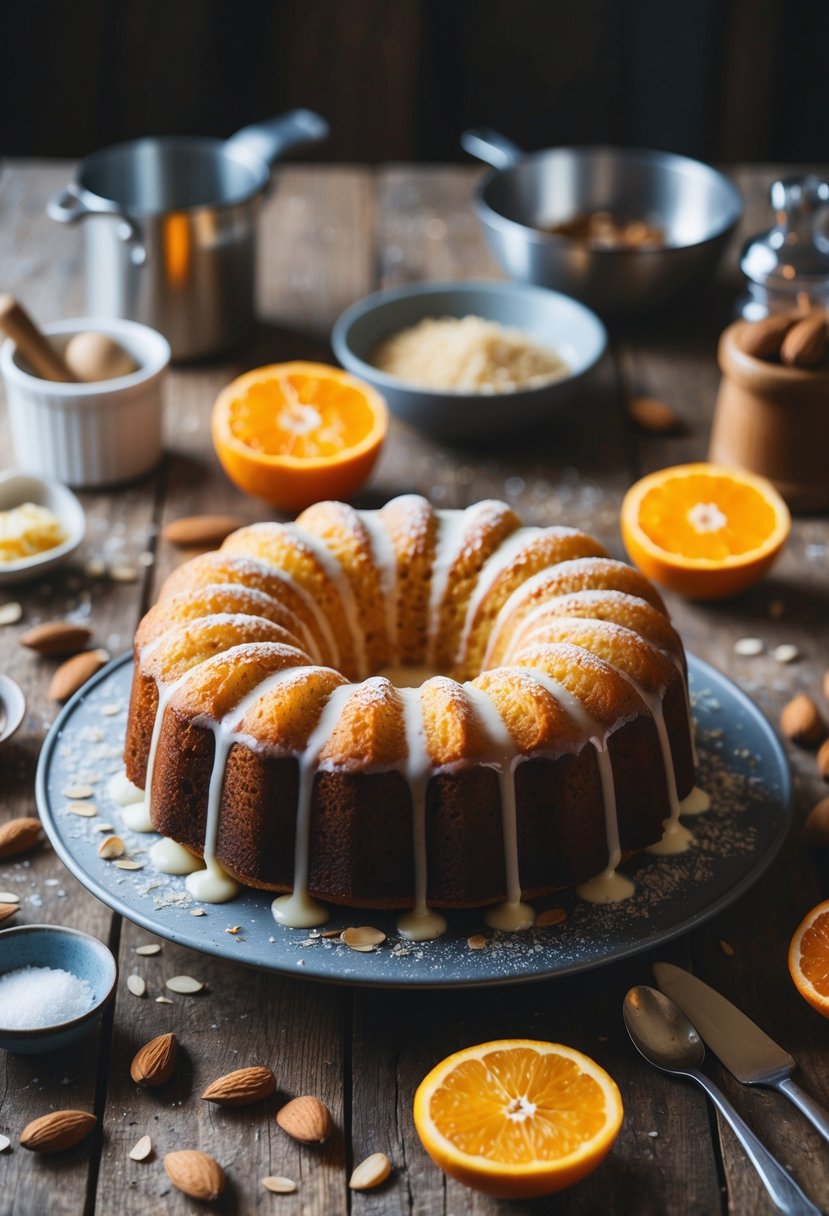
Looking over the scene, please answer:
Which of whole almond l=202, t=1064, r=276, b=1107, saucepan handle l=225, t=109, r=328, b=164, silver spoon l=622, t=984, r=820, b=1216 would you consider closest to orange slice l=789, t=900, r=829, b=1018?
silver spoon l=622, t=984, r=820, b=1216

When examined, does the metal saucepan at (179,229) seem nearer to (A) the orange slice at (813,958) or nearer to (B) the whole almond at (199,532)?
(B) the whole almond at (199,532)

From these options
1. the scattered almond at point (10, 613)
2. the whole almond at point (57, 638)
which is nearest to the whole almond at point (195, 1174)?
the whole almond at point (57, 638)

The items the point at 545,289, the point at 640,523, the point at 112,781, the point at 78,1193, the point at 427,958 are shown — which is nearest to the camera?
the point at 78,1193

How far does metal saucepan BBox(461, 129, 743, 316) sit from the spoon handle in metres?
1.76

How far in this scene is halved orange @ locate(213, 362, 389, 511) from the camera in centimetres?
224

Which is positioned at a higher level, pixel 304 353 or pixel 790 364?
pixel 790 364

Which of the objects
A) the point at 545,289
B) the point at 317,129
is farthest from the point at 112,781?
the point at 317,129

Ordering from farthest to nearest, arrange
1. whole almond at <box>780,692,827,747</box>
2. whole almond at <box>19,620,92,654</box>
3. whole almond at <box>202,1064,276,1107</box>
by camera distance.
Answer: whole almond at <box>19,620,92,654</box>
whole almond at <box>780,692,827,747</box>
whole almond at <box>202,1064,276,1107</box>

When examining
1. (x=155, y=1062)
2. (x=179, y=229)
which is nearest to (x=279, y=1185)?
(x=155, y=1062)

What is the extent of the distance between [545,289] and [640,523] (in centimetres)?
78

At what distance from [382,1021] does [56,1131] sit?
0.33 meters

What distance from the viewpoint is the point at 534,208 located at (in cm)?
310

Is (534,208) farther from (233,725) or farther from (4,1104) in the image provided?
(4,1104)

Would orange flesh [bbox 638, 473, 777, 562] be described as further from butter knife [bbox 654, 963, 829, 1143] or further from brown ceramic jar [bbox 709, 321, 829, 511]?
butter knife [bbox 654, 963, 829, 1143]
